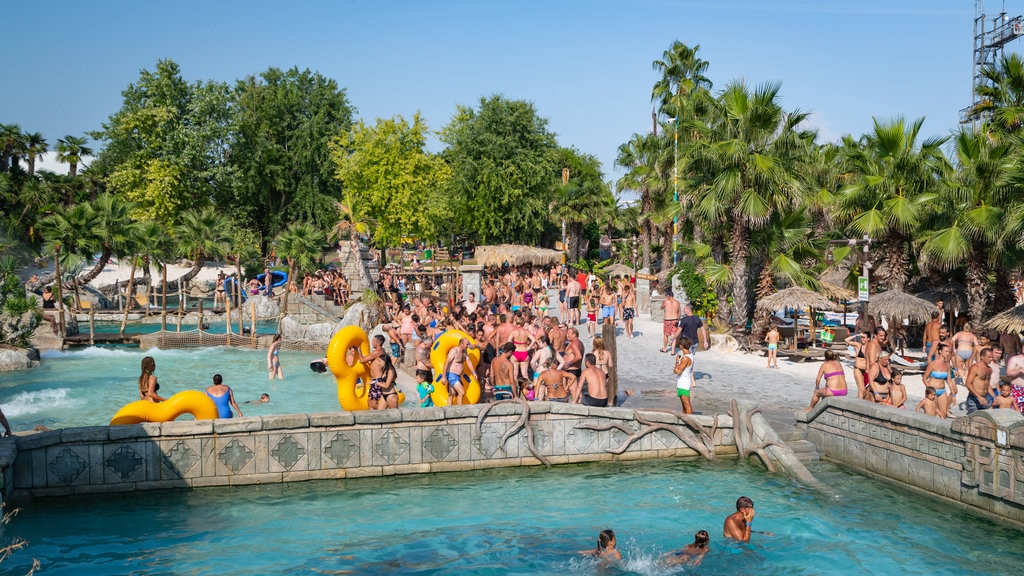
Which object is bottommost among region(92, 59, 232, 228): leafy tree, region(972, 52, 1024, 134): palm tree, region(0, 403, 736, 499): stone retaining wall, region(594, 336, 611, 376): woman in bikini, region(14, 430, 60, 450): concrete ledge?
region(0, 403, 736, 499): stone retaining wall

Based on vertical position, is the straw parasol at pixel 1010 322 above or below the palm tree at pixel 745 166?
below

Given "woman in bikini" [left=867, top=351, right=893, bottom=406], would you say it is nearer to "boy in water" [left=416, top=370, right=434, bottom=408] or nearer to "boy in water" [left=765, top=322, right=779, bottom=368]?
"boy in water" [left=765, top=322, right=779, bottom=368]

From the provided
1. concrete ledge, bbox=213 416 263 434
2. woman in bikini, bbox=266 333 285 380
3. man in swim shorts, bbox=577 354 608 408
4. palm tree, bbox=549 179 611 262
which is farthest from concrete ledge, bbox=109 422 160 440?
palm tree, bbox=549 179 611 262

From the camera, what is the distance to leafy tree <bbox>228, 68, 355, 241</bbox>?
4991 centimetres

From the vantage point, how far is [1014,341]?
53.6 feet

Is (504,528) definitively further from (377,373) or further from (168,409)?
(168,409)

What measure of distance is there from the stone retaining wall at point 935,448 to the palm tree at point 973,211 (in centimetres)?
844

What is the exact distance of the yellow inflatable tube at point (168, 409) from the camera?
38.3 ft

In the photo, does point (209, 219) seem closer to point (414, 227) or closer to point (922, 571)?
point (414, 227)

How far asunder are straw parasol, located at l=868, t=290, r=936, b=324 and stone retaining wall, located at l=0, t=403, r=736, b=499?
849 centimetres

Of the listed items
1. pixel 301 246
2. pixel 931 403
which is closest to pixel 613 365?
pixel 931 403

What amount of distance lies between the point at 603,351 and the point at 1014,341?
907 centimetres

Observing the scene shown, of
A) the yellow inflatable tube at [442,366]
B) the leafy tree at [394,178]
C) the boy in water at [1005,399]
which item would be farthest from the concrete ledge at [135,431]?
the leafy tree at [394,178]

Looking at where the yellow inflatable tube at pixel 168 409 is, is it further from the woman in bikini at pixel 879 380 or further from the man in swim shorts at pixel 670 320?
the man in swim shorts at pixel 670 320
